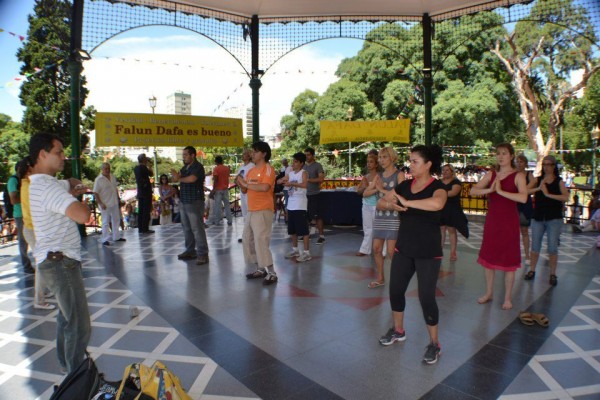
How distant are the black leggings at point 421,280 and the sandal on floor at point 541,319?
4.59 ft

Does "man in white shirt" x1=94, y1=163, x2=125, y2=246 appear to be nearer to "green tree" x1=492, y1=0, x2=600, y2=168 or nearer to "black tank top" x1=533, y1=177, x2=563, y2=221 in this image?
"black tank top" x1=533, y1=177, x2=563, y2=221

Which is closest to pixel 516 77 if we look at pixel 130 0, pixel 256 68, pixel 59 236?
pixel 256 68

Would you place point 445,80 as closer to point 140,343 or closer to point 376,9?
point 376,9

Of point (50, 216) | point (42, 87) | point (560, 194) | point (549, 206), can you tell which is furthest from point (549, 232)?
point (42, 87)

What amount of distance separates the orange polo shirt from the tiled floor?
1053mm

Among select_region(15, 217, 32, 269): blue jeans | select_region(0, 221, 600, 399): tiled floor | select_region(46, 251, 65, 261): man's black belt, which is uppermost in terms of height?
select_region(46, 251, 65, 261): man's black belt

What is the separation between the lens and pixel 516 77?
84.8 ft

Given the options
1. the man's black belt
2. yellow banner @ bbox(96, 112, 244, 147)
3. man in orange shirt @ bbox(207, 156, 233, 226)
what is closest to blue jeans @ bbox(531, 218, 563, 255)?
the man's black belt

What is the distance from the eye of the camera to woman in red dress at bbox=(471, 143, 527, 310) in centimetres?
449

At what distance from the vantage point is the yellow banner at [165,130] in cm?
870

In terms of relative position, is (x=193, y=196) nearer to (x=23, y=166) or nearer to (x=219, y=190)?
(x=23, y=166)

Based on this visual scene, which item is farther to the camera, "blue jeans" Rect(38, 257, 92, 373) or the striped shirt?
"blue jeans" Rect(38, 257, 92, 373)

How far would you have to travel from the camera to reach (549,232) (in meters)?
5.38

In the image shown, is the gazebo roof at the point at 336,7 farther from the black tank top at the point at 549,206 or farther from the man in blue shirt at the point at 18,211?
the black tank top at the point at 549,206
